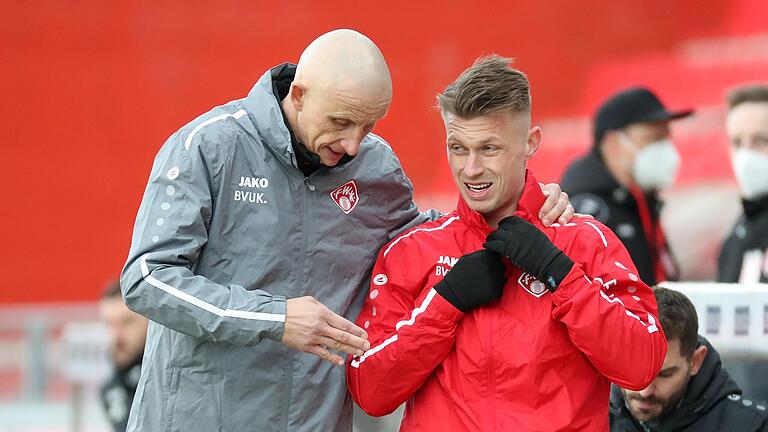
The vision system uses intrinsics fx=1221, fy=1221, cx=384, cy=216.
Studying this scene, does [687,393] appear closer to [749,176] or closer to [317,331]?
[317,331]

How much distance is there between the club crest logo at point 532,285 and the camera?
9.96 feet

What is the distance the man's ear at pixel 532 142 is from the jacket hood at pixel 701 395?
96 centimetres

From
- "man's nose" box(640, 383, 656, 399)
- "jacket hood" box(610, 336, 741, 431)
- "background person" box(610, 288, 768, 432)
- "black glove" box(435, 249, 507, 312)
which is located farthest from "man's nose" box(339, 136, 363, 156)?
"jacket hood" box(610, 336, 741, 431)

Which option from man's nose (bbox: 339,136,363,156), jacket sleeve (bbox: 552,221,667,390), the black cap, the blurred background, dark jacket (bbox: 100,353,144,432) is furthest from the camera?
the blurred background

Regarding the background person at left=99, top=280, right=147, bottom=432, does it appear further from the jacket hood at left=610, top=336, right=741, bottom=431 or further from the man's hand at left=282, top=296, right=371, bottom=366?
the man's hand at left=282, top=296, right=371, bottom=366

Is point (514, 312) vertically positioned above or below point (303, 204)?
below

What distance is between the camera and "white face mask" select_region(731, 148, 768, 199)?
5.45 metres

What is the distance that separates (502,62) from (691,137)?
1006 cm

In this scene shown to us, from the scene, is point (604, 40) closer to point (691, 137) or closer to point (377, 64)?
Result: point (691, 137)

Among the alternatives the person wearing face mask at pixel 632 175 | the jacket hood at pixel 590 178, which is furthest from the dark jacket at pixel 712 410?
the jacket hood at pixel 590 178

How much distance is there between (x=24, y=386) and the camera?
11.0 meters

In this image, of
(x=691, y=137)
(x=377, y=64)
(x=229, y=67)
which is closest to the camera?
(x=377, y=64)

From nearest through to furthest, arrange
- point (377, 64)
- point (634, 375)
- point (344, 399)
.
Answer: point (634, 375)
point (377, 64)
point (344, 399)

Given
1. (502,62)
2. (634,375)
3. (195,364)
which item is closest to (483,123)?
(502,62)
